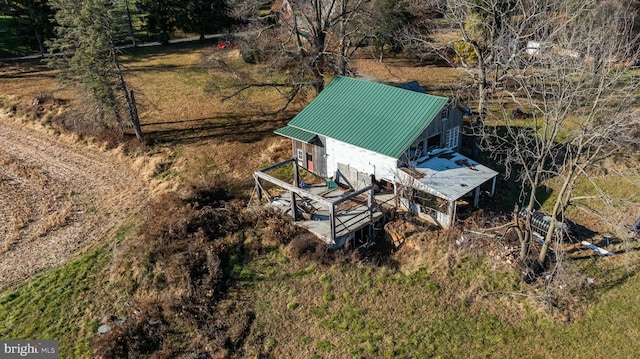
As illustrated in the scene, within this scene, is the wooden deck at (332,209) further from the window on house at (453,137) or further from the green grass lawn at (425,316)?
the window on house at (453,137)

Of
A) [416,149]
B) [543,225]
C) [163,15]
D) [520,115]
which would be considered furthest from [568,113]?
[163,15]

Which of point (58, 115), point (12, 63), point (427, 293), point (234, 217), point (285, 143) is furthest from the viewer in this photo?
point (12, 63)

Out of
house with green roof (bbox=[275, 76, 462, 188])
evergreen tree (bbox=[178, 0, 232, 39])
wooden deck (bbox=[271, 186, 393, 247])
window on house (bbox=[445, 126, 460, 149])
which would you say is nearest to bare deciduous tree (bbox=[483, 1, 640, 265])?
window on house (bbox=[445, 126, 460, 149])

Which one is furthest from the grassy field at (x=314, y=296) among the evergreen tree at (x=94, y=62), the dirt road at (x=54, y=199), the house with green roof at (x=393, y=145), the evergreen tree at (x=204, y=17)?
the evergreen tree at (x=204, y=17)

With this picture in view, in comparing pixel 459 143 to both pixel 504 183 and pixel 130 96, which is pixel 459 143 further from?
pixel 130 96

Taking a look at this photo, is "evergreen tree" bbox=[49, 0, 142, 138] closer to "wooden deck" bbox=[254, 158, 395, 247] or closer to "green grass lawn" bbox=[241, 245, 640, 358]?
"wooden deck" bbox=[254, 158, 395, 247]

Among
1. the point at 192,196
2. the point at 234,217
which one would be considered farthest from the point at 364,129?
the point at 192,196
